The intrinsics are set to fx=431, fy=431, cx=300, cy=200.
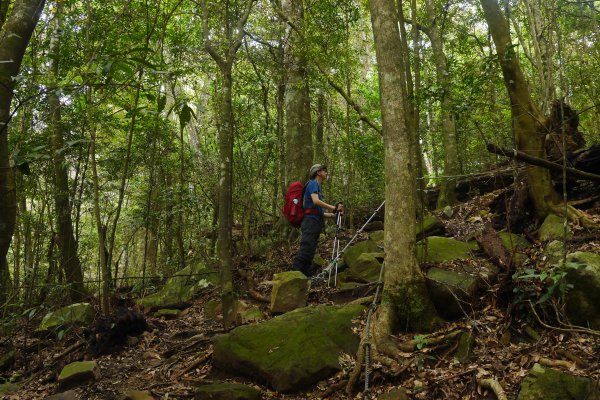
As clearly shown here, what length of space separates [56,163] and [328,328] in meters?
7.50

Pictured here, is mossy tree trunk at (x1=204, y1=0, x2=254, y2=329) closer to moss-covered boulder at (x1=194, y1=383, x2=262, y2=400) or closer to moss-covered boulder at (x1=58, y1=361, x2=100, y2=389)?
moss-covered boulder at (x1=194, y1=383, x2=262, y2=400)

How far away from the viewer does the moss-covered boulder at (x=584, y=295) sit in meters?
4.54

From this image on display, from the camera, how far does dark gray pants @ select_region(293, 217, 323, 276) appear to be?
7582 millimetres

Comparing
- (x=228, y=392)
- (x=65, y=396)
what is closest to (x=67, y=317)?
(x=65, y=396)

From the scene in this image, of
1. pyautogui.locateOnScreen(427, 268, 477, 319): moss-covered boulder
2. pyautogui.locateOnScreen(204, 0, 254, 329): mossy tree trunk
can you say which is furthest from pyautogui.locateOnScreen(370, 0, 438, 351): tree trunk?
pyautogui.locateOnScreen(204, 0, 254, 329): mossy tree trunk

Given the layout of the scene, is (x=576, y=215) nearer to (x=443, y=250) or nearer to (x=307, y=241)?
(x=443, y=250)

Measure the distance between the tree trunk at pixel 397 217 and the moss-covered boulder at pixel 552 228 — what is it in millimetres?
2584

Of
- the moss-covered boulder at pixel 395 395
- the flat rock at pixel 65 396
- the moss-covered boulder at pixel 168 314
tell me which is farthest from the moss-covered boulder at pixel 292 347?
the moss-covered boulder at pixel 168 314

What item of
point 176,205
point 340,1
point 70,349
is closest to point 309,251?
point 70,349

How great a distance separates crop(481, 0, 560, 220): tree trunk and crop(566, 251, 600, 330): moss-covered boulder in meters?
2.57

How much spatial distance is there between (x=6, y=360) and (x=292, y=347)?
5532 millimetres

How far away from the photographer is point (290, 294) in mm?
6898

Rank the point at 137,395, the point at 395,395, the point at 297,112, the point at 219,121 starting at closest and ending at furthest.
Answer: the point at 395,395
the point at 137,395
the point at 297,112
the point at 219,121

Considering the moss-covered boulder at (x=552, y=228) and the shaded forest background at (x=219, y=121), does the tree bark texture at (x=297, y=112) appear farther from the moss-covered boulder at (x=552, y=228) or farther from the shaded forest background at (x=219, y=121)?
the moss-covered boulder at (x=552, y=228)
